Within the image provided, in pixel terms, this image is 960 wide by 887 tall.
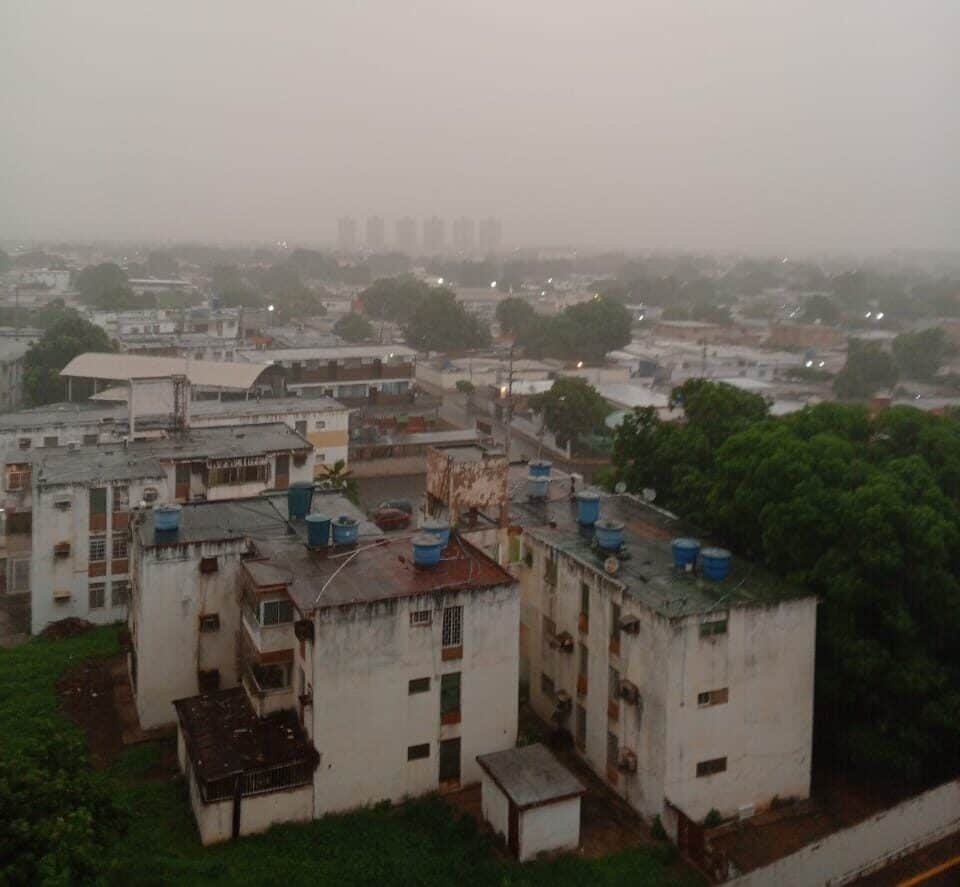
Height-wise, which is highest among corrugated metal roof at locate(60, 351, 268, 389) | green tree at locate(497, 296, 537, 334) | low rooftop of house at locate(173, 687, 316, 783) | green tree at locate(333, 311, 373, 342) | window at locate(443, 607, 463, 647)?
green tree at locate(497, 296, 537, 334)

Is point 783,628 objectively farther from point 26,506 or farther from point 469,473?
point 26,506

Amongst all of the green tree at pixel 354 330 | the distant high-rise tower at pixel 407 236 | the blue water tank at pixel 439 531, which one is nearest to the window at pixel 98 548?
the blue water tank at pixel 439 531

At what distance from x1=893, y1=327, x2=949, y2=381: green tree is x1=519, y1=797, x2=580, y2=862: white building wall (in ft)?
83.8

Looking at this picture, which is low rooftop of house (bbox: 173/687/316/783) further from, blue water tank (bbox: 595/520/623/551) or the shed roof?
blue water tank (bbox: 595/520/623/551)

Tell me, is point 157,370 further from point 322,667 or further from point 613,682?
point 613,682

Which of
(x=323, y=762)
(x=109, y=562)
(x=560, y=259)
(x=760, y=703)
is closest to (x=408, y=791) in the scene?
(x=323, y=762)

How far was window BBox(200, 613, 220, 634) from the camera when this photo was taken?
880 cm

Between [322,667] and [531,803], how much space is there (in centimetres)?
173

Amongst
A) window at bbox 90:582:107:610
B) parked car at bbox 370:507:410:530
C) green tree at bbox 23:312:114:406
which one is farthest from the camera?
green tree at bbox 23:312:114:406

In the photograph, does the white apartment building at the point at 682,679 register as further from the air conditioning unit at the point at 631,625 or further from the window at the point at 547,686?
the window at the point at 547,686

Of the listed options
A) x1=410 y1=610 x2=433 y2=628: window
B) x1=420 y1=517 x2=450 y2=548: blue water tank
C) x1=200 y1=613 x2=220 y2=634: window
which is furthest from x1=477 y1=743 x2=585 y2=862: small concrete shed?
x1=200 y1=613 x2=220 y2=634: window

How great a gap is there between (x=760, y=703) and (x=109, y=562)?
23.0 ft

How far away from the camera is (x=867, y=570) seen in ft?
26.0

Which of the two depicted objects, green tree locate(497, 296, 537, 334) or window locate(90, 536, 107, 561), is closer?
window locate(90, 536, 107, 561)
